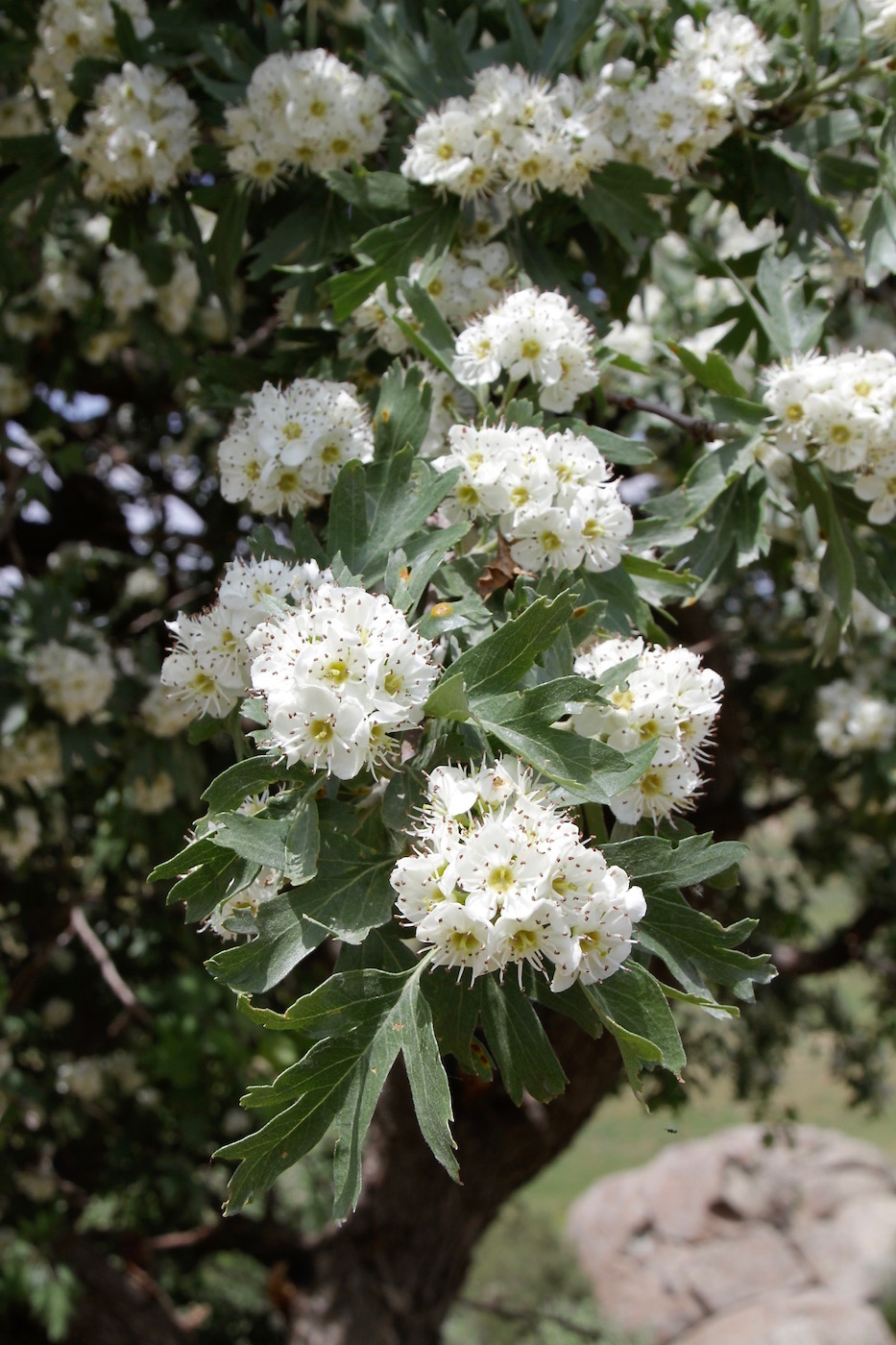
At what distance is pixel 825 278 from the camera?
2.64 m

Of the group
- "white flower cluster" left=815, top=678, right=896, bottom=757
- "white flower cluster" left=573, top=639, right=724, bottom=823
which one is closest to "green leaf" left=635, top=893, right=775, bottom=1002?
"white flower cluster" left=573, top=639, right=724, bottom=823

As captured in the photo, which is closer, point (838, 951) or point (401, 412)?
point (401, 412)

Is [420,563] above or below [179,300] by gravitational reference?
above

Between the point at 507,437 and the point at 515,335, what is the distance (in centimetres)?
26

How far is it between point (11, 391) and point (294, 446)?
2.64 m

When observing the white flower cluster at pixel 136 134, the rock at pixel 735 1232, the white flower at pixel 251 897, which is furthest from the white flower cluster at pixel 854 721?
the rock at pixel 735 1232

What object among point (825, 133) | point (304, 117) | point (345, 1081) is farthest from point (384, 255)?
point (345, 1081)

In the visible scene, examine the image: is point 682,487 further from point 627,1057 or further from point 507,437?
point 627,1057

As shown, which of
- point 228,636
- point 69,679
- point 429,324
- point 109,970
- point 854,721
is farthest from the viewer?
point 109,970

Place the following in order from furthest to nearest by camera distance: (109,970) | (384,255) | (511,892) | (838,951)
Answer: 1. (838,951)
2. (109,970)
3. (384,255)
4. (511,892)

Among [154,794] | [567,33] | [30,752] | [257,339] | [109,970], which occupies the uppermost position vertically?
[567,33]

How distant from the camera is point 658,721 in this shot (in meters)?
1.43

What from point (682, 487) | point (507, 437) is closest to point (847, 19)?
point (682, 487)

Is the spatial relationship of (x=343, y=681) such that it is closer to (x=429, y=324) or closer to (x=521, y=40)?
(x=429, y=324)
